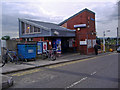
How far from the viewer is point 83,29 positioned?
2006 cm

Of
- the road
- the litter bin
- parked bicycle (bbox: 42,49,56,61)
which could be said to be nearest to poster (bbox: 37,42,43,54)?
parked bicycle (bbox: 42,49,56,61)

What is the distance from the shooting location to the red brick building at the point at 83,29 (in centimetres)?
1986

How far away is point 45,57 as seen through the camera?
13531 mm

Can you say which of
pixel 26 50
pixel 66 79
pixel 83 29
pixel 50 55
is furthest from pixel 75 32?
pixel 66 79

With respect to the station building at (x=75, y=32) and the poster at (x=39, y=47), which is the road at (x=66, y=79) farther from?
the station building at (x=75, y=32)

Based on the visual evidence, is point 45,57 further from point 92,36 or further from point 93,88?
point 92,36

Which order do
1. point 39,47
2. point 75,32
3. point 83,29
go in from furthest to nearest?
point 75,32, point 83,29, point 39,47

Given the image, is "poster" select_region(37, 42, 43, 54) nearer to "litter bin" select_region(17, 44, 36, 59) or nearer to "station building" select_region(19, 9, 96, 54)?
"litter bin" select_region(17, 44, 36, 59)

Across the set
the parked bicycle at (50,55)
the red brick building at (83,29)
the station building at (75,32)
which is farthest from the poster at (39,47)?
the red brick building at (83,29)

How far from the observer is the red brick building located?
19.9m

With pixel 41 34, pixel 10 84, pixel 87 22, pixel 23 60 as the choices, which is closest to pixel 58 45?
pixel 41 34

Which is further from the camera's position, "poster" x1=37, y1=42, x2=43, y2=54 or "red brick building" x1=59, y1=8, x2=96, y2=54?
"red brick building" x1=59, y1=8, x2=96, y2=54

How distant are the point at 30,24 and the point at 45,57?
6.48 m

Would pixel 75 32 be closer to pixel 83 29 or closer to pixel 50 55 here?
pixel 83 29
